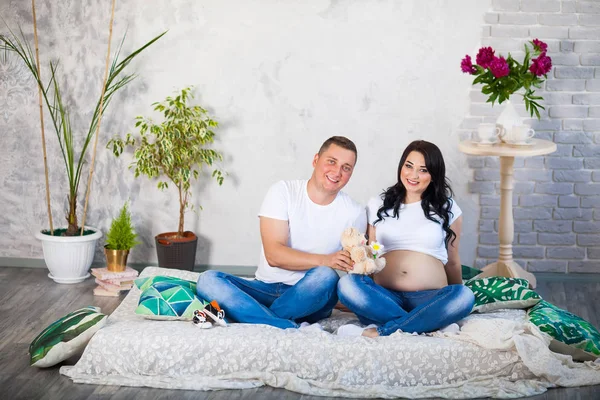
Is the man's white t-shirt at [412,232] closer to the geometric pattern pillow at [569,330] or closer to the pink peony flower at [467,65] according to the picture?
the geometric pattern pillow at [569,330]

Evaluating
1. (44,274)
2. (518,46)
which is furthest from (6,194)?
(518,46)

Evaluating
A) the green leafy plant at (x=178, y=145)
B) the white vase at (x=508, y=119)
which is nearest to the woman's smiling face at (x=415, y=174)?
the white vase at (x=508, y=119)

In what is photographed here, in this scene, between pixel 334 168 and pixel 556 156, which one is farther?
pixel 556 156

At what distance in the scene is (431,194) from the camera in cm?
358

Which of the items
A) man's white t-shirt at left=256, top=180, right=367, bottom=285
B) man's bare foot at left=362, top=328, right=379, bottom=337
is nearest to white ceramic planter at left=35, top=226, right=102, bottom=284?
man's white t-shirt at left=256, top=180, right=367, bottom=285

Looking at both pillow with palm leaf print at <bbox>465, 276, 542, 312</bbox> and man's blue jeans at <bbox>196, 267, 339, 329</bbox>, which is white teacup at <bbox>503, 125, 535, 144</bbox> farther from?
man's blue jeans at <bbox>196, 267, 339, 329</bbox>

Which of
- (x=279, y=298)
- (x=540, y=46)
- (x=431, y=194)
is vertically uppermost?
(x=540, y=46)

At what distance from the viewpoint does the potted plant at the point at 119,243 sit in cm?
463

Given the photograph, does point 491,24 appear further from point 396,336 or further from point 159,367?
point 159,367

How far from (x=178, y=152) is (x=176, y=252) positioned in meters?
0.54

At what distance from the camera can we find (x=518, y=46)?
15.5 feet

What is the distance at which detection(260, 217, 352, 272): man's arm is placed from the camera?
3.41 m

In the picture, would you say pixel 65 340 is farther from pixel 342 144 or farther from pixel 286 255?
pixel 342 144

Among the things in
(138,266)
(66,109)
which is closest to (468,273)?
(138,266)
